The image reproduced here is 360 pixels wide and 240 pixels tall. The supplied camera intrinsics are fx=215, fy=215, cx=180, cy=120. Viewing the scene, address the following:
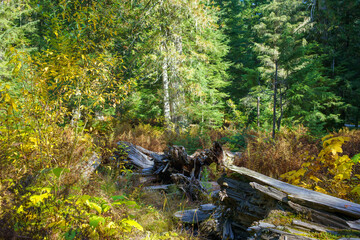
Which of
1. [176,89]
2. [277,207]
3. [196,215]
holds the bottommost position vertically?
[196,215]

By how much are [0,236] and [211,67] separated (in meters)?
16.3

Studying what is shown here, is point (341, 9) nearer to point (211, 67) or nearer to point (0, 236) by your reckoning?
point (211, 67)

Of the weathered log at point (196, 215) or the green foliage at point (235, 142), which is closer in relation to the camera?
the weathered log at point (196, 215)

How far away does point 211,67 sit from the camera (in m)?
16.8

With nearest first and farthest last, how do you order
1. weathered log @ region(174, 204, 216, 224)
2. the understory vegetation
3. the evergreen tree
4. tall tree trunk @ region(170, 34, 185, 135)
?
the understory vegetation
weathered log @ region(174, 204, 216, 224)
the evergreen tree
tall tree trunk @ region(170, 34, 185, 135)

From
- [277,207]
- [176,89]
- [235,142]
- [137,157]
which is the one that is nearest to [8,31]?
[176,89]

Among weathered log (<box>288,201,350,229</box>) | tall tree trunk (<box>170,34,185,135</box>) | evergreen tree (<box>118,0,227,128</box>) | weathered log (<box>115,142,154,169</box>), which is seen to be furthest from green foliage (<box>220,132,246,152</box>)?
weathered log (<box>288,201,350,229</box>)

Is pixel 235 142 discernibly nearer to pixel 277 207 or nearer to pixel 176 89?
pixel 176 89

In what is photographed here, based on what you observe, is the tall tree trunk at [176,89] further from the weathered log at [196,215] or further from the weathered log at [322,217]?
the weathered log at [322,217]

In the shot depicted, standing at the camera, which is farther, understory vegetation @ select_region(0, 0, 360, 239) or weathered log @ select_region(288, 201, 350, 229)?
understory vegetation @ select_region(0, 0, 360, 239)

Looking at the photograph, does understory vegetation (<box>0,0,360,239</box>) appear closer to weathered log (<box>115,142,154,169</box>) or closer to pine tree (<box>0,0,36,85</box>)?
pine tree (<box>0,0,36,85</box>)

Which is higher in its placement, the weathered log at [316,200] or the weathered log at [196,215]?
the weathered log at [316,200]

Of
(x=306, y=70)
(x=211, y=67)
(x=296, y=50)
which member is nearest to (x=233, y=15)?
(x=211, y=67)

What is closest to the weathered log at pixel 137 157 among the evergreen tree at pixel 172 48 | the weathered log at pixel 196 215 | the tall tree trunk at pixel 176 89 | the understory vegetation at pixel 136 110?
the understory vegetation at pixel 136 110
